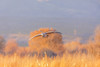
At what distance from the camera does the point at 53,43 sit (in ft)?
65.0

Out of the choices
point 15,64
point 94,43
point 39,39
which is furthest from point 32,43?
point 15,64

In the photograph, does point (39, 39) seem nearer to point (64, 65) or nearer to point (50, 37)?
point (50, 37)

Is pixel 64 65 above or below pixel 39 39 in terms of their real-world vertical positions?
below

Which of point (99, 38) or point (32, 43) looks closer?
point (99, 38)

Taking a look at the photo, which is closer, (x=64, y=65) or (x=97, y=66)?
(x=64, y=65)

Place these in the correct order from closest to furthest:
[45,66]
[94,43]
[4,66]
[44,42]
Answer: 1. [45,66]
2. [4,66]
3. [94,43]
4. [44,42]

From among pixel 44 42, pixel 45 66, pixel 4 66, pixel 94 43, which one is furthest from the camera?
pixel 44 42

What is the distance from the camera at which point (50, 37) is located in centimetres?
1998

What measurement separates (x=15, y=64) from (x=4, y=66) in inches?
16.5

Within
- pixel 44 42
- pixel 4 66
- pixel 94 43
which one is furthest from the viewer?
pixel 44 42

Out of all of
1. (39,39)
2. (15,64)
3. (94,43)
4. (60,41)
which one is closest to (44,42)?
(39,39)

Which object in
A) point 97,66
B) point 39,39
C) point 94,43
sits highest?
point 39,39

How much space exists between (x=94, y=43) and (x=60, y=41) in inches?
299

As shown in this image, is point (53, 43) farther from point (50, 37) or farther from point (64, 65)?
point (64, 65)
